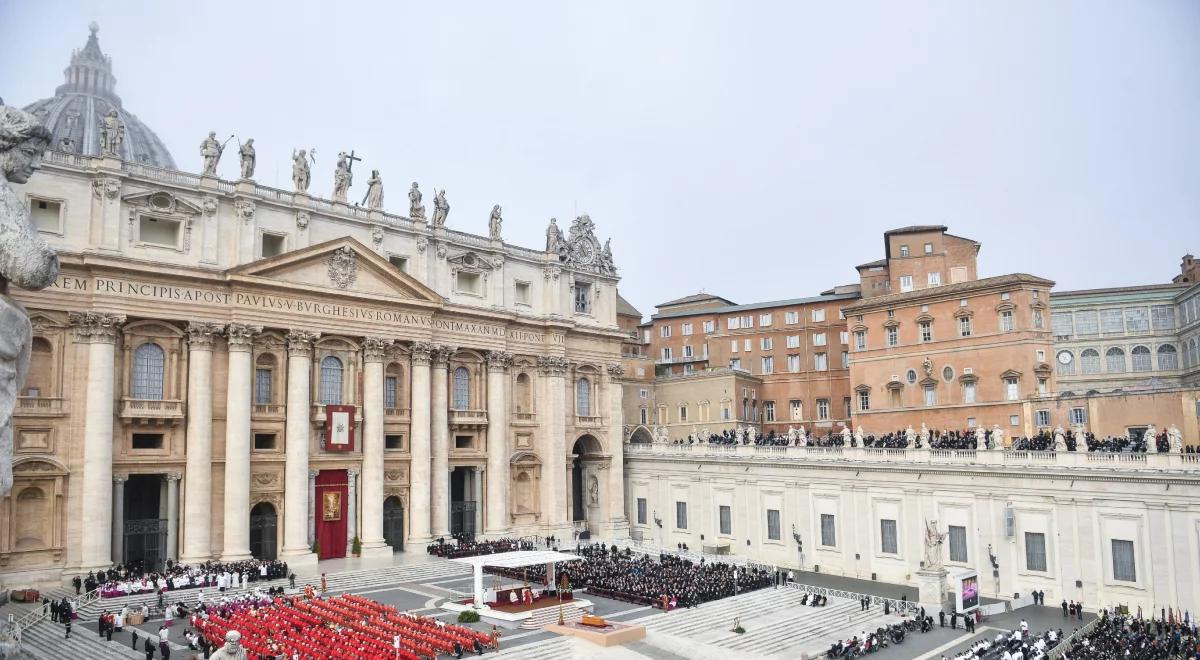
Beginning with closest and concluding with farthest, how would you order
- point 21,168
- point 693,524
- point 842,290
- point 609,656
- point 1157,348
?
point 21,168
point 609,656
point 693,524
point 1157,348
point 842,290

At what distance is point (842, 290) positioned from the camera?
6850 centimetres

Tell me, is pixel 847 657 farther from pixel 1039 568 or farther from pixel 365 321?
pixel 365 321

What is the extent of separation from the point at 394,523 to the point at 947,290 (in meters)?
34.8

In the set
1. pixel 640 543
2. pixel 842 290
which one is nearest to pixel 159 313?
pixel 640 543

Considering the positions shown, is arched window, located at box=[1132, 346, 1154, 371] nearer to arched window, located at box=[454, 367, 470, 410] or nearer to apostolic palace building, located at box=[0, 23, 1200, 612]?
apostolic palace building, located at box=[0, 23, 1200, 612]

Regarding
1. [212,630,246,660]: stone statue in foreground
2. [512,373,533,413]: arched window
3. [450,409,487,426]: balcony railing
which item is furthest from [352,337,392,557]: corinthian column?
[212,630,246,660]: stone statue in foreground

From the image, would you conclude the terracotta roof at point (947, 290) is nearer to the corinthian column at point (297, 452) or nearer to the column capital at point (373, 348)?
the column capital at point (373, 348)

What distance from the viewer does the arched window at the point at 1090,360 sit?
64.7 meters

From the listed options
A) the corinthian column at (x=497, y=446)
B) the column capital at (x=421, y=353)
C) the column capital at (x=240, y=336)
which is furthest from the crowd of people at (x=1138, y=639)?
the column capital at (x=240, y=336)

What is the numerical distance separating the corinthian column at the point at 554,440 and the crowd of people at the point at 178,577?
18.5 metres

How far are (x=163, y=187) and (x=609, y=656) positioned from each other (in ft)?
97.4

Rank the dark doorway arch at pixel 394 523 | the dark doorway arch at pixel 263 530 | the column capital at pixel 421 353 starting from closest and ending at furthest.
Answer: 1. the dark doorway arch at pixel 263 530
2. the dark doorway arch at pixel 394 523
3. the column capital at pixel 421 353

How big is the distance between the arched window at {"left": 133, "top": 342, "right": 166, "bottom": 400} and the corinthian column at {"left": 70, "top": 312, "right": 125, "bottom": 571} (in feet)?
5.45

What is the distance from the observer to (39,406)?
3797cm
